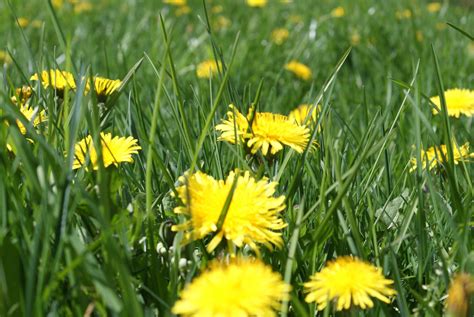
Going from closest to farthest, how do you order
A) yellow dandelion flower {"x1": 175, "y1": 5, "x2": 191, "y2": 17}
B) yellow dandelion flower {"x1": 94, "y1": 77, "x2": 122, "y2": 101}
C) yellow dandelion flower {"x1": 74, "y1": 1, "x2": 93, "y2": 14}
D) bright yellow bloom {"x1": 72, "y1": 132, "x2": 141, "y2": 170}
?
bright yellow bloom {"x1": 72, "y1": 132, "x2": 141, "y2": 170} < yellow dandelion flower {"x1": 94, "y1": 77, "x2": 122, "y2": 101} < yellow dandelion flower {"x1": 74, "y1": 1, "x2": 93, "y2": 14} < yellow dandelion flower {"x1": 175, "y1": 5, "x2": 191, "y2": 17}

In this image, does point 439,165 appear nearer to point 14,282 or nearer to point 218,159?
point 218,159

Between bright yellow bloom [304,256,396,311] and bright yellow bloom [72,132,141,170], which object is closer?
bright yellow bloom [304,256,396,311]

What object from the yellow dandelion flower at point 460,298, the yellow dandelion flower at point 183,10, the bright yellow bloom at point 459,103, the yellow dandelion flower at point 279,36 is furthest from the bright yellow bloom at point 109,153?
the yellow dandelion flower at point 183,10

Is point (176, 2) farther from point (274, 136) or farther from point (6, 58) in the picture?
point (274, 136)

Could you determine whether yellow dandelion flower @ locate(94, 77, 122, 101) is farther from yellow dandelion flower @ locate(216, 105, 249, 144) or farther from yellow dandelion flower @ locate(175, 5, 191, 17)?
yellow dandelion flower @ locate(175, 5, 191, 17)

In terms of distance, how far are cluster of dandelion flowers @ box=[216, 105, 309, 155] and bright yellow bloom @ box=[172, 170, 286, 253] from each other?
15cm

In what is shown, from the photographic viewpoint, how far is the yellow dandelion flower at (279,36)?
282 cm

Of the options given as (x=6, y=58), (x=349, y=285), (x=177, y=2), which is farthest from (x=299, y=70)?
(x=349, y=285)

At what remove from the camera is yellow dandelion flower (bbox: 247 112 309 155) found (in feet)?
3.12

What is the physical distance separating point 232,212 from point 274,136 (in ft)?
0.76

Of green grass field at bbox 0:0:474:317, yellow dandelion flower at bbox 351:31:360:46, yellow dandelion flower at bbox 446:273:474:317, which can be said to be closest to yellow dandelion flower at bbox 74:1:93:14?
yellow dandelion flower at bbox 351:31:360:46

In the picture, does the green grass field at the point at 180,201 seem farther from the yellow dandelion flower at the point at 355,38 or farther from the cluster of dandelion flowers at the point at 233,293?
the yellow dandelion flower at the point at 355,38

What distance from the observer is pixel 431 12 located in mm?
3828

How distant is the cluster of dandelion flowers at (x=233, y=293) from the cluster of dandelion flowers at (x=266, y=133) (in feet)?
1.09
